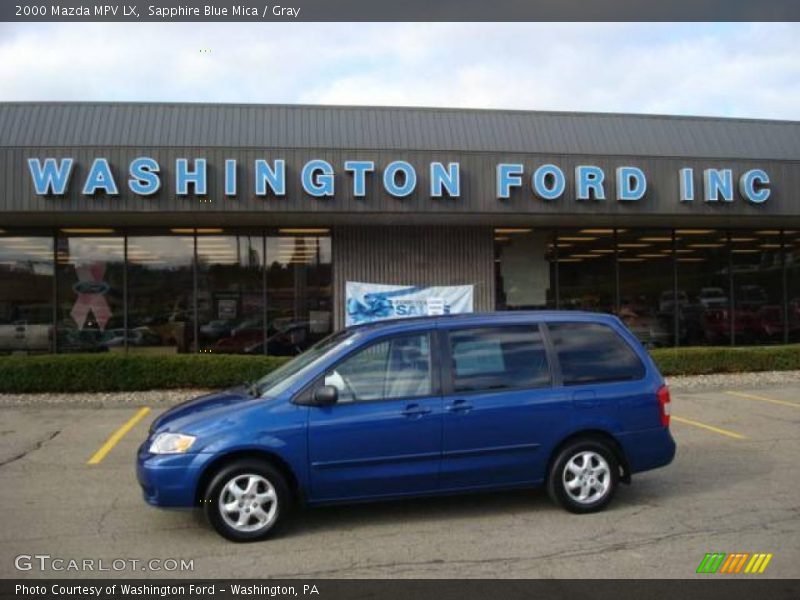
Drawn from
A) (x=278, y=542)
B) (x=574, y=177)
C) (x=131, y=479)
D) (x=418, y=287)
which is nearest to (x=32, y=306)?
(x=418, y=287)

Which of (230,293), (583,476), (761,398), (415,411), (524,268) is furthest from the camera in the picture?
(524,268)

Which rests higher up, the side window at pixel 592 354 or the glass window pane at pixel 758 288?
the glass window pane at pixel 758 288

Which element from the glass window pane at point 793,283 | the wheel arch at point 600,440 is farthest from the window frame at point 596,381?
the glass window pane at point 793,283

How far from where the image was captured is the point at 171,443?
17.7 feet

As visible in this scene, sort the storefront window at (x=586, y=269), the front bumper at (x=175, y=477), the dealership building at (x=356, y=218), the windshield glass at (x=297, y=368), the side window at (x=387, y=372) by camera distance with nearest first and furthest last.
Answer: the front bumper at (x=175, y=477) → the side window at (x=387, y=372) → the windshield glass at (x=297, y=368) → the dealership building at (x=356, y=218) → the storefront window at (x=586, y=269)

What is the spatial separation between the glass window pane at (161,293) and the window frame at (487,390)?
1068 cm

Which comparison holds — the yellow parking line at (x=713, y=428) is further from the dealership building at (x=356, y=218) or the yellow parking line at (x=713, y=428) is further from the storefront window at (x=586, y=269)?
the storefront window at (x=586, y=269)

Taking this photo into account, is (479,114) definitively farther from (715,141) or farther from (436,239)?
(715,141)

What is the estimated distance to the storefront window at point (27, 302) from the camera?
15445 mm

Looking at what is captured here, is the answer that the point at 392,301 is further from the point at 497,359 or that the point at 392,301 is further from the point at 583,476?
the point at 583,476

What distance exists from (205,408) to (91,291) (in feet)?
36.2

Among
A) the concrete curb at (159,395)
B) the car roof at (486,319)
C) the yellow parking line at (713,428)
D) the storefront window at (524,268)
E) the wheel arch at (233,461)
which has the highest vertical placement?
the storefront window at (524,268)

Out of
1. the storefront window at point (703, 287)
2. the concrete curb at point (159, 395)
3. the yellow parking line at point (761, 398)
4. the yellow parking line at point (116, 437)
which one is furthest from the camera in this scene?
the storefront window at point (703, 287)

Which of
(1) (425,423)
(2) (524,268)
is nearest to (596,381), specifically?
(1) (425,423)
